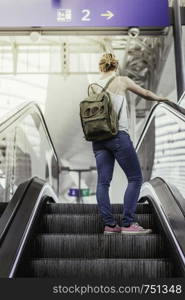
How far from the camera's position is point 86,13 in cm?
634

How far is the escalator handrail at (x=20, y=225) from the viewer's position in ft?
8.57

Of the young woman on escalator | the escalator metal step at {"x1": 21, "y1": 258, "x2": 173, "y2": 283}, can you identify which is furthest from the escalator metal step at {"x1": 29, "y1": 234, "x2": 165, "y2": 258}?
the escalator metal step at {"x1": 21, "y1": 258, "x2": 173, "y2": 283}

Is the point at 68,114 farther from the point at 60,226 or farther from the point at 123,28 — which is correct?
the point at 60,226

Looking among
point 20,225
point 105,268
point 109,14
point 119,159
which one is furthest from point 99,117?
point 109,14

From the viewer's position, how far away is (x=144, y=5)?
20.8 feet

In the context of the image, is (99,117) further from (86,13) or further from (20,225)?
(86,13)

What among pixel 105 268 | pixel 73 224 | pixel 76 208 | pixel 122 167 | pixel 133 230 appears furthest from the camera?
pixel 76 208

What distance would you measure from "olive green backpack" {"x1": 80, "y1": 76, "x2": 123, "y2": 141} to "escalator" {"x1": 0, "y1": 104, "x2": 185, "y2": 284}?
24.8 inches

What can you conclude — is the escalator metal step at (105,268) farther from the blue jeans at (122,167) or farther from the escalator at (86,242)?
the blue jeans at (122,167)

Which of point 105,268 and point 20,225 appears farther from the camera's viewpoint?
point 20,225

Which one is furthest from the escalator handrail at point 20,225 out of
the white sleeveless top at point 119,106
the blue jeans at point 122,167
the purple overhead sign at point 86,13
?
the purple overhead sign at point 86,13

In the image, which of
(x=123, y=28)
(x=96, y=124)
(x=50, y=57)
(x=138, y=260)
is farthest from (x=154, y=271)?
(x=50, y=57)

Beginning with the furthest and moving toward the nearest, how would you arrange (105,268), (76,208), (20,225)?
(76,208)
(20,225)
(105,268)

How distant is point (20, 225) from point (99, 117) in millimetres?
924
